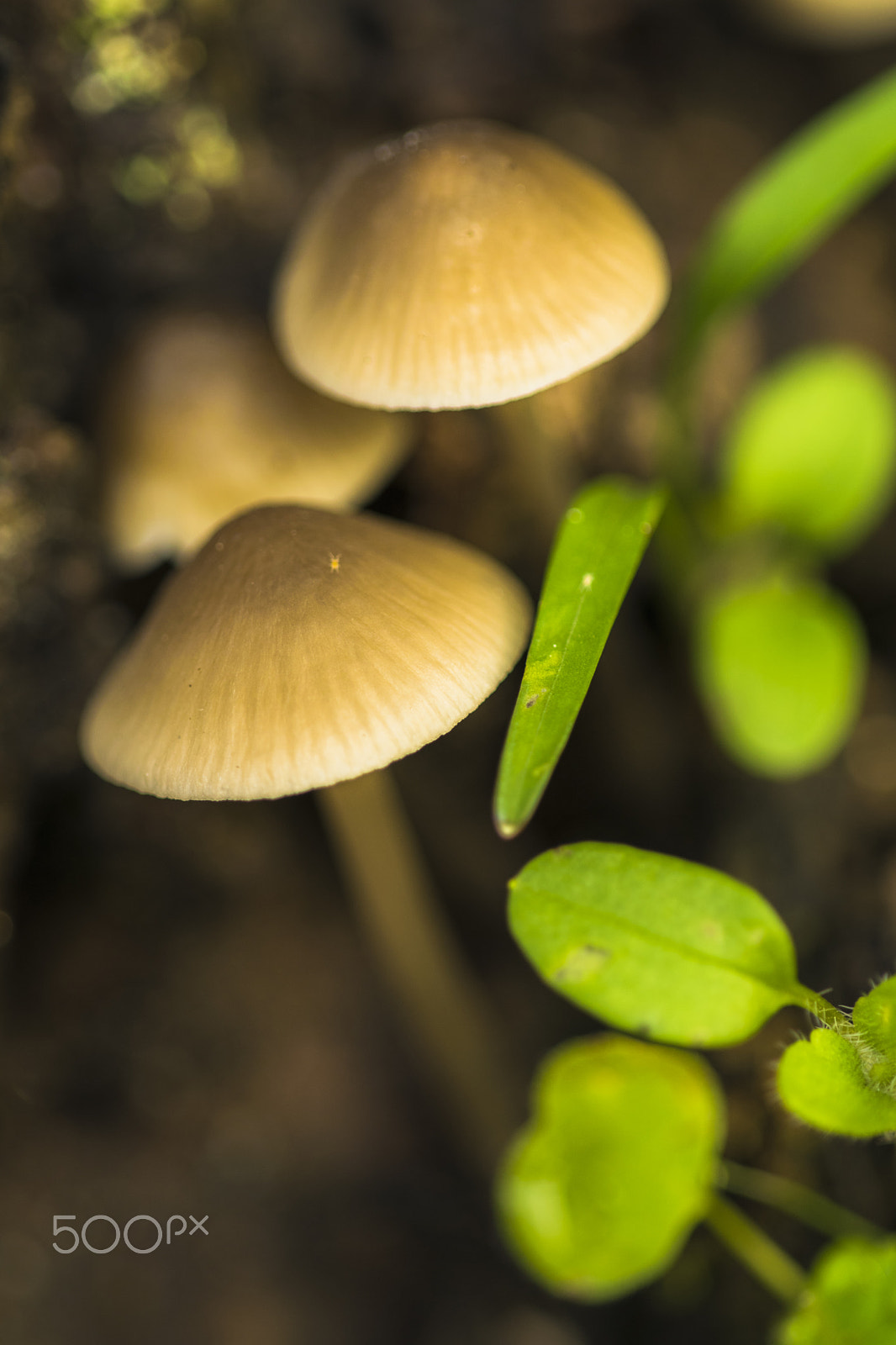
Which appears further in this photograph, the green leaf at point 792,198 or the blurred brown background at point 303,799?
the blurred brown background at point 303,799

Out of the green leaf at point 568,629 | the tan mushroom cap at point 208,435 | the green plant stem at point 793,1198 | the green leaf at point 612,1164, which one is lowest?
the green plant stem at point 793,1198

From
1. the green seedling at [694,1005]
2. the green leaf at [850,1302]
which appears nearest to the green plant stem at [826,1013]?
the green seedling at [694,1005]

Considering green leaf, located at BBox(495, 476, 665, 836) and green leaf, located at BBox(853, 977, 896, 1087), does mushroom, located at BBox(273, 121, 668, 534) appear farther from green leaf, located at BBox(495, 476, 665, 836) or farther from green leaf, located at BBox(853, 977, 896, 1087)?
green leaf, located at BBox(853, 977, 896, 1087)

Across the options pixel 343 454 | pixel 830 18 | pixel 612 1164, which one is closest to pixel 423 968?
pixel 612 1164

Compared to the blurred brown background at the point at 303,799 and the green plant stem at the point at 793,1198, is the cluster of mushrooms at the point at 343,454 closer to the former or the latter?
the blurred brown background at the point at 303,799

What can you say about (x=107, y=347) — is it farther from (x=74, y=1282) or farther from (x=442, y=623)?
(x=74, y=1282)

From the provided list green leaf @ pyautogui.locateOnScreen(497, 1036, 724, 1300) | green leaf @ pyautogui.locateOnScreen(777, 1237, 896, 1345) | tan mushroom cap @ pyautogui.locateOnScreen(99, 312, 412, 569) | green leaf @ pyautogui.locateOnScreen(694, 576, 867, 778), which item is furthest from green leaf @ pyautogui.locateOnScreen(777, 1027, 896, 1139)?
tan mushroom cap @ pyautogui.locateOnScreen(99, 312, 412, 569)

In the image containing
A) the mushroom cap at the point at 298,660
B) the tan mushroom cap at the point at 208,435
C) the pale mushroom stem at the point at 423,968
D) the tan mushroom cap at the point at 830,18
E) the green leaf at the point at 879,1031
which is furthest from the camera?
the tan mushroom cap at the point at 830,18
